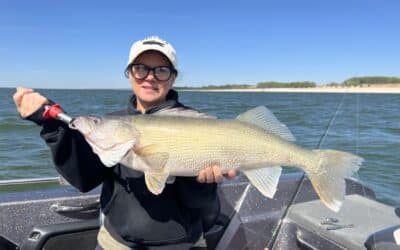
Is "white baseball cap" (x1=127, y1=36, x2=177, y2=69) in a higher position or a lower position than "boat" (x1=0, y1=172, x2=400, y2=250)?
higher

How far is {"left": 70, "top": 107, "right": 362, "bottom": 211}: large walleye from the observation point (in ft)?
8.12

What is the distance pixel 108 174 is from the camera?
109 inches

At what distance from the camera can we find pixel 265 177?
2711mm

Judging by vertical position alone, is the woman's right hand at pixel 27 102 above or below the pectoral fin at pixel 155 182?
above

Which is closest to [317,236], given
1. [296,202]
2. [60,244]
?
[296,202]

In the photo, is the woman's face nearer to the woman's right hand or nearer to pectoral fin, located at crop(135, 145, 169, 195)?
pectoral fin, located at crop(135, 145, 169, 195)

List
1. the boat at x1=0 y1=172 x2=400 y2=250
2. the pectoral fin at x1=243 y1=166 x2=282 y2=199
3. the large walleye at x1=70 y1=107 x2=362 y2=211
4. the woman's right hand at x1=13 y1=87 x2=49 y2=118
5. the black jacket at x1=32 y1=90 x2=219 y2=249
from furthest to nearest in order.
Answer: the boat at x1=0 y1=172 x2=400 y2=250 < the pectoral fin at x1=243 y1=166 x2=282 y2=199 < the black jacket at x1=32 y1=90 x2=219 y2=249 < the large walleye at x1=70 y1=107 x2=362 y2=211 < the woman's right hand at x1=13 y1=87 x2=49 y2=118

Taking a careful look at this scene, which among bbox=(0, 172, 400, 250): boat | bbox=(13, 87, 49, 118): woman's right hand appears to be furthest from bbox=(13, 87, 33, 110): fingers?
bbox=(0, 172, 400, 250): boat

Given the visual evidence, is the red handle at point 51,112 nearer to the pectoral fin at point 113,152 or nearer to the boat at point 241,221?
the pectoral fin at point 113,152

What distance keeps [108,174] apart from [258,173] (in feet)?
3.07

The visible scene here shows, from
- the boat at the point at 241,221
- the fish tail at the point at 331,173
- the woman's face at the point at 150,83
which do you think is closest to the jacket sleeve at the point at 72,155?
the woman's face at the point at 150,83

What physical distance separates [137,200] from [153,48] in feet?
3.07

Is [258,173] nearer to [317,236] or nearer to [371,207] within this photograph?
[317,236]

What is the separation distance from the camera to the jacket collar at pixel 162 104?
278cm
